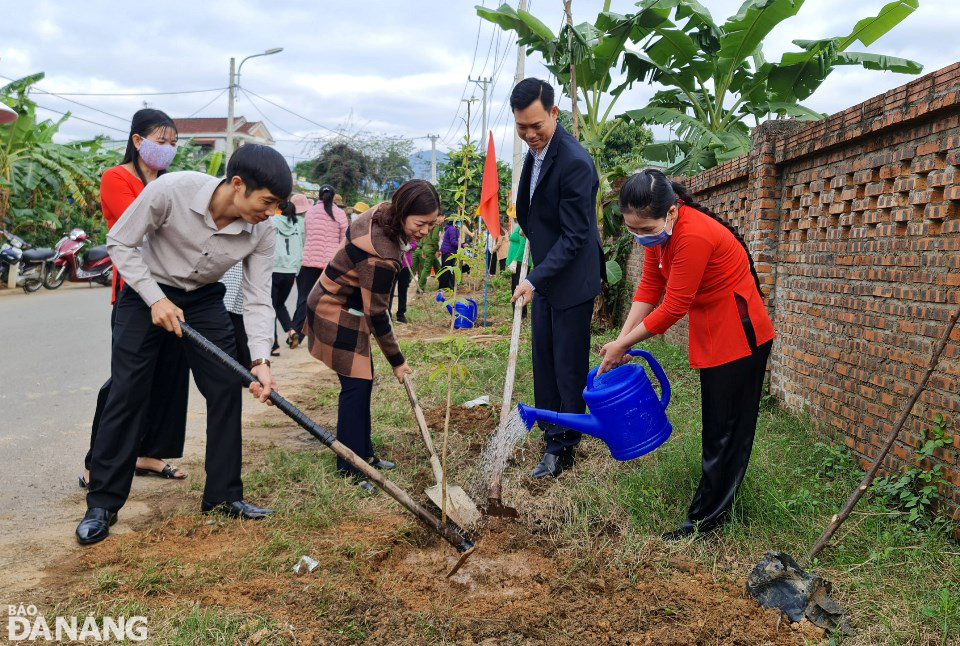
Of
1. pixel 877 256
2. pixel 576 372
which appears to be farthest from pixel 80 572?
pixel 877 256

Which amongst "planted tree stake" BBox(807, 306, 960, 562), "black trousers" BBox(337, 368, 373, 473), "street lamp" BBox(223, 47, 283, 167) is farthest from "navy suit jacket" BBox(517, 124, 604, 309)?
"street lamp" BBox(223, 47, 283, 167)

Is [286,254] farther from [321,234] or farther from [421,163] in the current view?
[421,163]

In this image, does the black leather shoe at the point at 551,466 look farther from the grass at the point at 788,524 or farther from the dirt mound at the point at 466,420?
the dirt mound at the point at 466,420

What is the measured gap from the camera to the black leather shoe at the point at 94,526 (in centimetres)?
338

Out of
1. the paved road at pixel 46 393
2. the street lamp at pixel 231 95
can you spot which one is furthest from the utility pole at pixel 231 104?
the paved road at pixel 46 393

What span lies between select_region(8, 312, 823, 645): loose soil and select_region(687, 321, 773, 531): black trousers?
312mm

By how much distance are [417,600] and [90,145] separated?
1780 cm

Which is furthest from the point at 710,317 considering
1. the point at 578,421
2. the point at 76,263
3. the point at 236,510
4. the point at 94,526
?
the point at 76,263

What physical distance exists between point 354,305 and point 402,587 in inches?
71.0

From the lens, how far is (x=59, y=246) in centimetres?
1473

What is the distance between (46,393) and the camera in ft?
20.7

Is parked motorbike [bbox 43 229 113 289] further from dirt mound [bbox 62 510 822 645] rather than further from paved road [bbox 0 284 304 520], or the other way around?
dirt mound [bbox 62 510 822 645]

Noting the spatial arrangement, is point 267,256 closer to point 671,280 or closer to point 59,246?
point 671,280

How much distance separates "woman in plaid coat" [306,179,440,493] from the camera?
4.09m
